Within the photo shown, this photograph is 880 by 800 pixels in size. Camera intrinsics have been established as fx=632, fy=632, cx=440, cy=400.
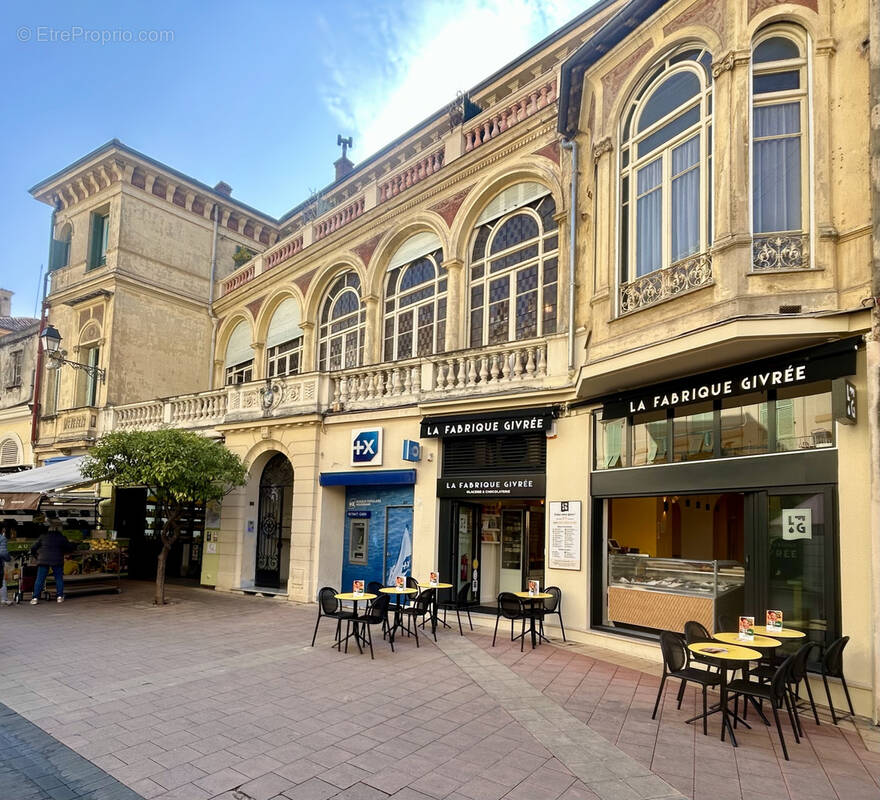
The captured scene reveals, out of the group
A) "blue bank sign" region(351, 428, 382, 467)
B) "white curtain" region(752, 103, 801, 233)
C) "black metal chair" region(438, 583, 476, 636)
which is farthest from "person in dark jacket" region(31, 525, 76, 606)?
"white curtain" region(752, 103, 801, 233)

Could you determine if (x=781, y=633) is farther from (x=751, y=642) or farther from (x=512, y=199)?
(x=512, y=199)

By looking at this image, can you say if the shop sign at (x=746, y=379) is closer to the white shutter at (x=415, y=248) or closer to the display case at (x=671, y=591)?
the display case at (x=671, y=591)

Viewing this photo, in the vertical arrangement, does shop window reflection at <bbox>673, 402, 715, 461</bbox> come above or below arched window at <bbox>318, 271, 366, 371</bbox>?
below

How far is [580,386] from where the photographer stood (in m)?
9.99

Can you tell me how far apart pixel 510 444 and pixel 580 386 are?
2285mm

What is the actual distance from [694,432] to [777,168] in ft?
11.7

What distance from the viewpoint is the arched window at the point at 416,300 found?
1456cm

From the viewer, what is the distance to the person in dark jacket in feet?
44.8

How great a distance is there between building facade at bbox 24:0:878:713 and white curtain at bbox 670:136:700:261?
0.17 ft

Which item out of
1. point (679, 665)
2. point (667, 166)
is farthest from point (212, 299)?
point (679, 665)

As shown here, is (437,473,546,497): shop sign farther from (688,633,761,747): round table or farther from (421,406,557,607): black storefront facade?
(688,633,761,747): round table

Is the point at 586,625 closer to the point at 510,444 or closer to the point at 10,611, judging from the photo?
the point at 510,444

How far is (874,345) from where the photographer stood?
680cm

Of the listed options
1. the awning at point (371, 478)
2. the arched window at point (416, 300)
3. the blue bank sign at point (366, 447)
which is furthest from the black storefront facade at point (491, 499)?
the arched window at point (416, 300)
